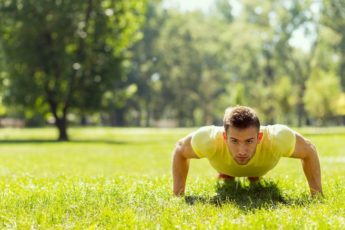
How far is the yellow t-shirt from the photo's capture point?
679cm

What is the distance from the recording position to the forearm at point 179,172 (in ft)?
24.0

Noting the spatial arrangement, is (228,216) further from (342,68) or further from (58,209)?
(342,68)

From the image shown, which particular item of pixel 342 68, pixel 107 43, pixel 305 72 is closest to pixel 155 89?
pixel 305 72

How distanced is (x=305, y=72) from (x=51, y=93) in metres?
48.5

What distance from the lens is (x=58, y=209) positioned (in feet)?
20.6

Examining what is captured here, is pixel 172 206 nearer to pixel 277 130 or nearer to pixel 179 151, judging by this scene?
pixel 179 151

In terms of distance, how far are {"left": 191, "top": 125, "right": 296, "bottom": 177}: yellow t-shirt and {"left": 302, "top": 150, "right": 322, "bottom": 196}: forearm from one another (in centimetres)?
29

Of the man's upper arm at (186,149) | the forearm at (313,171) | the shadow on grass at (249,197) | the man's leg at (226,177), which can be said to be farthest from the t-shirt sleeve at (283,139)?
the man's leg at (226,177)

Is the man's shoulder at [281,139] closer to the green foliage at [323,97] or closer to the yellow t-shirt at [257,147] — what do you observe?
the yellow t-shirt at [257,147]

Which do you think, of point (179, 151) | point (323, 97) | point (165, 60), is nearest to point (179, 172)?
point (179, 151)

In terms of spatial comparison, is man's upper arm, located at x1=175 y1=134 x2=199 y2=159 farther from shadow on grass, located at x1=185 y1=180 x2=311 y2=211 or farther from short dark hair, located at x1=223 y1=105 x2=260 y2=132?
short dark hair, located at x1=223 y1=105 x2=260 y2=132

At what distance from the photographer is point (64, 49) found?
40.3m

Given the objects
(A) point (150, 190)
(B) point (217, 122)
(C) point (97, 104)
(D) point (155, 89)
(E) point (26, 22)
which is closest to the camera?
(A) point (150, 190)

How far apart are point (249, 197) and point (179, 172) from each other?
104 cm
